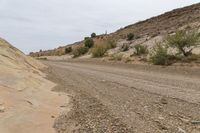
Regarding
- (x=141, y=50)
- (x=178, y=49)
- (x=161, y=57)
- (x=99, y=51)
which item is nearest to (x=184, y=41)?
(x=178, y=49)

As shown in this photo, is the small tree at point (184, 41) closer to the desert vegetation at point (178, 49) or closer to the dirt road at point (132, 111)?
the desert vegetation at point (178, 49)

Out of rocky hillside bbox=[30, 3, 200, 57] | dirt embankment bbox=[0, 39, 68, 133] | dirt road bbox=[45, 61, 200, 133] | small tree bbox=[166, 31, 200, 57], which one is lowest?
dirt road bbox=[45, 61, 200, 133]

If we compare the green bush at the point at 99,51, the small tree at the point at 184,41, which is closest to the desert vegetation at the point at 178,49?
the small tree at the point at 184,41

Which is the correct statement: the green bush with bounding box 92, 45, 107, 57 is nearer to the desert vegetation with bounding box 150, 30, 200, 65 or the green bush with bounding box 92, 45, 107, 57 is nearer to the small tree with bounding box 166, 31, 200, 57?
the desert vegetation with bounding box 150, 30, 200, 65

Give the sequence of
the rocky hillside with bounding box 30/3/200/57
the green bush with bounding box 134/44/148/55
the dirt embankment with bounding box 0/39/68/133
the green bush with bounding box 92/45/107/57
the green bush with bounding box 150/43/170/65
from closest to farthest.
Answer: the dirt embankment with bounding box 0/39/68/133
the green bush with bounding box 150/43/170/65
the green bush with bounding box 134/44/148/55
the rocky hillside with bounding box 30/3/200/57
the green bush with bounding box 92/45/107/57

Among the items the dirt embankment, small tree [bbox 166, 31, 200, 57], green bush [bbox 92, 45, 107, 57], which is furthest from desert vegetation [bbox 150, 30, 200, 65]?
green bush [bbox 92, 45, 107, 57]

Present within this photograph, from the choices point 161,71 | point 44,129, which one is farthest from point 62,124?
point 161,71

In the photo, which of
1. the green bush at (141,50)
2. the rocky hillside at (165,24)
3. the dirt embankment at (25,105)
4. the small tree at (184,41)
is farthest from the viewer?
the rocky hillside at (165,24)

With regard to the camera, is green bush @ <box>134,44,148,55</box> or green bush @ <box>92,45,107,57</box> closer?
green bush @ <box>134,44,148,55</box>

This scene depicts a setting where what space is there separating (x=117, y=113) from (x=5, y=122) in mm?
3092

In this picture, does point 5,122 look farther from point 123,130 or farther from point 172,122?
point 172,122

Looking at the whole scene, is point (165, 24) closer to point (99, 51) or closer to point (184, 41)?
point (99, 51)

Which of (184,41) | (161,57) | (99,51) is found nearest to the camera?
(184,41)

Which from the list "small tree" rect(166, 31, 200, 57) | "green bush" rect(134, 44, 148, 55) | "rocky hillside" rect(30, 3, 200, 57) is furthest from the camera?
"rocky hillside" rect(30, 3, 200, 57)
